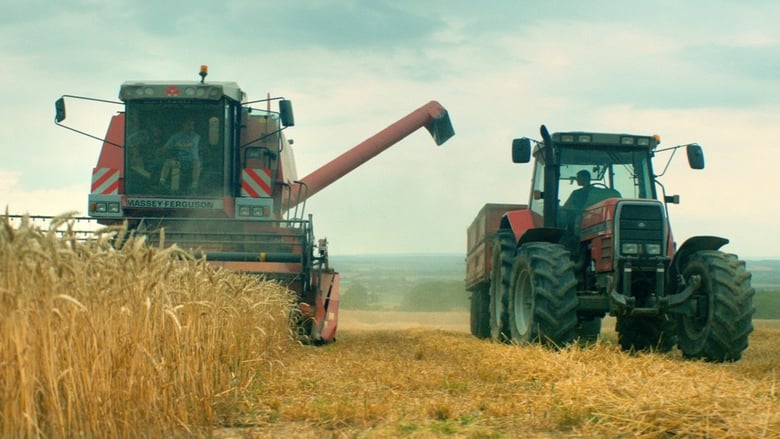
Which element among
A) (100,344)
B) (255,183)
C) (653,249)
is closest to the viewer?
(100,344)

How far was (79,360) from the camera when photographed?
4414 millimetres

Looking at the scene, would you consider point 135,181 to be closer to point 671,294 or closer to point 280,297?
point 280,297

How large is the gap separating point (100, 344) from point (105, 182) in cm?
854

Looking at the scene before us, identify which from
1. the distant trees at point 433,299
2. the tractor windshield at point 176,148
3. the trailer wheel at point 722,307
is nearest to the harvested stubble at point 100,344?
the trailer wheel at point 722,307

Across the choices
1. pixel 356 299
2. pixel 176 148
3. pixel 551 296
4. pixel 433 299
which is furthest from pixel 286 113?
pixel 433 299

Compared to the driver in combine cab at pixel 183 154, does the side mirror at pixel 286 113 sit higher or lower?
higher

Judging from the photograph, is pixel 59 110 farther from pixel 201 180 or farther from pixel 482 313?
pixel 482 313

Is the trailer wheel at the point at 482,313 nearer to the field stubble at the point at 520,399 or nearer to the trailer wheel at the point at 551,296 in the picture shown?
the trailer wheel at the point at 551,296

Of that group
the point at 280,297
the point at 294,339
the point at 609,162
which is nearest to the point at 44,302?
the point at 280,297

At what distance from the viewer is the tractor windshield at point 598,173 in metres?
11.4

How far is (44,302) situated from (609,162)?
8.40 metres

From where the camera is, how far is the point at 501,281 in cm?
1191

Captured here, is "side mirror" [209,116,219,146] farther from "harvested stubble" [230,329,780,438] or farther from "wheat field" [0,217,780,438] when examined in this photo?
"wheat field" [0,217,780,438]

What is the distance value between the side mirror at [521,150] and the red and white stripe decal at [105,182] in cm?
535
